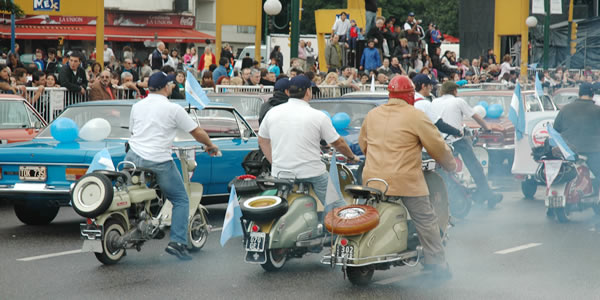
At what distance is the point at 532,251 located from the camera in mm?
9906

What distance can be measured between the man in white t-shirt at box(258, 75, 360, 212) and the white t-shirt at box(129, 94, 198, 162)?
0.87 metres

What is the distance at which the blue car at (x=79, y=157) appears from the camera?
10.4 meters

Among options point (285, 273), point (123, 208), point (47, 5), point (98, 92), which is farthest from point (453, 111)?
point (47, 5)

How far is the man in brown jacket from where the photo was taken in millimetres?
17344

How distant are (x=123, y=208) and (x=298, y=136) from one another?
1714 mm

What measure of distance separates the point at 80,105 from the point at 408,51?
17206 mm

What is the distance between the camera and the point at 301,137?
8.40m

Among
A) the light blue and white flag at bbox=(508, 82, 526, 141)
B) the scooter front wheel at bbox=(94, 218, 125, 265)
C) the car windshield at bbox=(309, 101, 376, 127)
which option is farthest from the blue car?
the light blue and white flag at bbox=(508, 82, 526, 141)

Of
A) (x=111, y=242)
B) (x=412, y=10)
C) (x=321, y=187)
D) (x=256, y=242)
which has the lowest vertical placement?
(x=111, y=242)

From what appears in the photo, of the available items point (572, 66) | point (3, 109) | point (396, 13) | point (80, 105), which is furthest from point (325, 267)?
point (396, 13)

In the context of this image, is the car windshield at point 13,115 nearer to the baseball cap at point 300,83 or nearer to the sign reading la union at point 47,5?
the baseball cap at point 300,83

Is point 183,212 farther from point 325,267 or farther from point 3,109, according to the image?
point 3,109

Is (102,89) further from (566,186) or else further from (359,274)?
(359,274)

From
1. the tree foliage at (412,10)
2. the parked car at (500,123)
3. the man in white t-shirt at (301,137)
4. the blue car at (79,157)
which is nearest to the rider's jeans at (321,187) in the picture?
the man in white t-shirt at (301,137)
